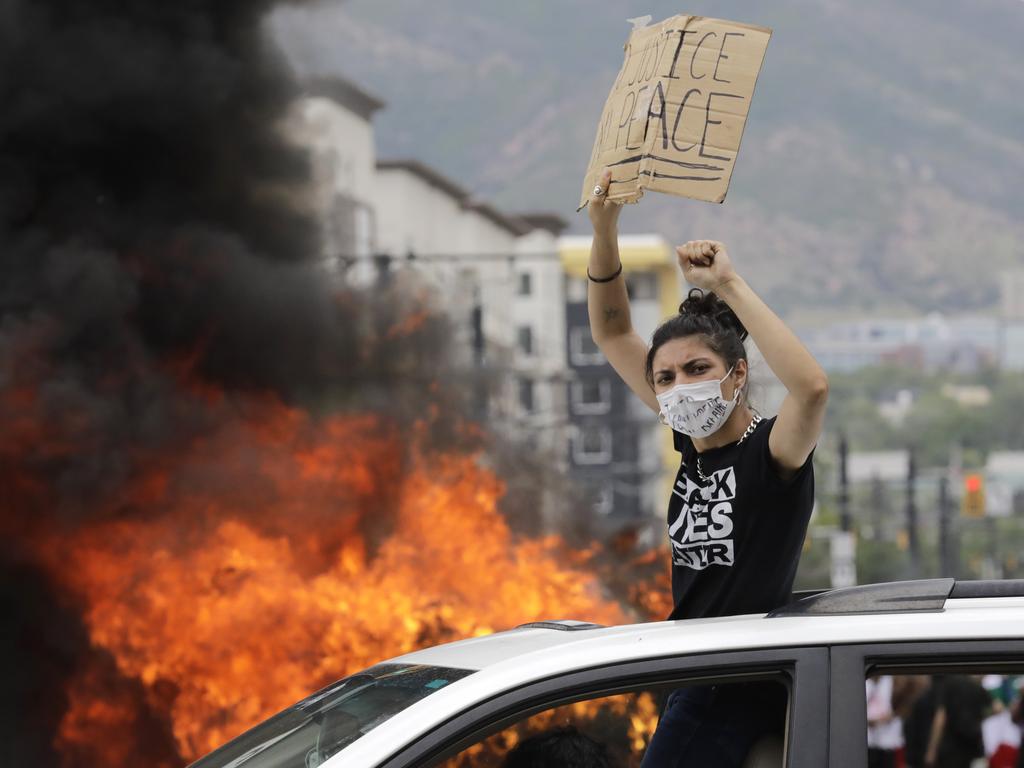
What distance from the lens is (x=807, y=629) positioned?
243 cm

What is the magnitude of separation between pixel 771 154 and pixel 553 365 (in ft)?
385

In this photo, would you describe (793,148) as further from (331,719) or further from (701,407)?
(331,719)

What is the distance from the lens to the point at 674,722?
2596 millimetres

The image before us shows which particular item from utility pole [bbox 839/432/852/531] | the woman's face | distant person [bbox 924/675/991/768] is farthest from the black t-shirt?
utility pole [bbox 839/432/852/531]

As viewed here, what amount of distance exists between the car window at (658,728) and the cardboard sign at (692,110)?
1183 millimetres

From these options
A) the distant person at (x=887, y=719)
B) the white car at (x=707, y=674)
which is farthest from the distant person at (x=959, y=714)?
the white car at (x=707, y=674)

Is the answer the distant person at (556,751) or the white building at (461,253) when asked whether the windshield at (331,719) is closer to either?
the distant person at (556,751)

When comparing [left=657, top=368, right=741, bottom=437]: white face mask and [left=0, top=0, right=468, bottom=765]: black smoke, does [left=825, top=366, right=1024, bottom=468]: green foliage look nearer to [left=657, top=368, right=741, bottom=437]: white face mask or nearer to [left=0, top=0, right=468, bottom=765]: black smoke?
[left=0, top=0, right=468, bottom=765]: black smoke

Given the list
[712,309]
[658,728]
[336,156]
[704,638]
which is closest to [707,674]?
[704,638]

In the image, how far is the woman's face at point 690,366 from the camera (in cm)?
300

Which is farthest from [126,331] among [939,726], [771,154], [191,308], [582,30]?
[582,30]

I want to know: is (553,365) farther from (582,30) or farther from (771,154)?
(582,30)

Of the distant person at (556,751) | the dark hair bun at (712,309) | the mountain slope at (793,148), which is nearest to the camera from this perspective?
the distant person at (556,751)

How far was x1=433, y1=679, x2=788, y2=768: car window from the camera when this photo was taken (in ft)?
7.89
